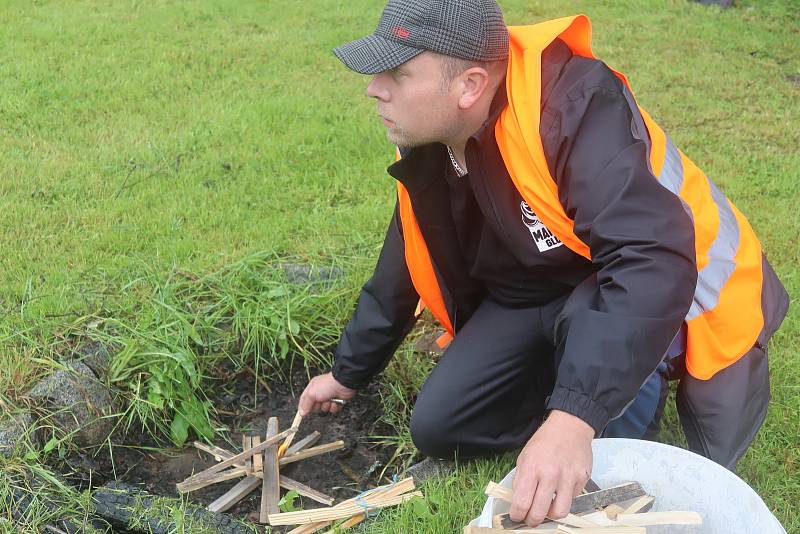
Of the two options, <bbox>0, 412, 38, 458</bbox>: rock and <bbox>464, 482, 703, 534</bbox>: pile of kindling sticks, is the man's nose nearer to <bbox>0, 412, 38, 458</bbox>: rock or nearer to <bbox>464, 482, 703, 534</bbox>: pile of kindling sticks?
<bbox>464, 482, 703, 534</bbox>: pile of kindling sticks

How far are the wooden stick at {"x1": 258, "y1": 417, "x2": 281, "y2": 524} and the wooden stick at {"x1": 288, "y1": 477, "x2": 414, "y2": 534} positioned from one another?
0.16 m

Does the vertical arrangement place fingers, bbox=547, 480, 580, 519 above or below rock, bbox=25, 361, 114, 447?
above

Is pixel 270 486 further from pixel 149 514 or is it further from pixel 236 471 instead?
pixel 149 514

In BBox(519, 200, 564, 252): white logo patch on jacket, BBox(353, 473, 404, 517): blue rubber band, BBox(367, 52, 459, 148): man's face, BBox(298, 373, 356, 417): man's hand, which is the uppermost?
BBox(367, 52, 459, 148): man's face

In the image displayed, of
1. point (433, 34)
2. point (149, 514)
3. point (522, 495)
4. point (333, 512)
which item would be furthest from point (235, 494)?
point (433, 34)

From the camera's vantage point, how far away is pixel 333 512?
255 cm

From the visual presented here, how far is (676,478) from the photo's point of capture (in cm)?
211

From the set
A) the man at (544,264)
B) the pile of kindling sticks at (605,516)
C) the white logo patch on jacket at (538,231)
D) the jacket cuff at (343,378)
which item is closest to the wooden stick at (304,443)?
the man at (544,264)

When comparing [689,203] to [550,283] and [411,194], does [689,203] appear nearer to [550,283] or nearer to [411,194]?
[550,283]

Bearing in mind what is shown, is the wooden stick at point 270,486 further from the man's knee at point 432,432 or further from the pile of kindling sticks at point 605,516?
the pile of kindling sticks at point 605,516

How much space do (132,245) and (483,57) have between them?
2.23 m

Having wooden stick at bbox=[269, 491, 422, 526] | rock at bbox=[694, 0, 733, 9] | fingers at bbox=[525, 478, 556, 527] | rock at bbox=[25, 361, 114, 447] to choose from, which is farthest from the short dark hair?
rock at bbox=[694, 0, 733, 9]

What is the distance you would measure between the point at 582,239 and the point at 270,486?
53.3 inches

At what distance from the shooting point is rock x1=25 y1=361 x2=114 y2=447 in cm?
288
